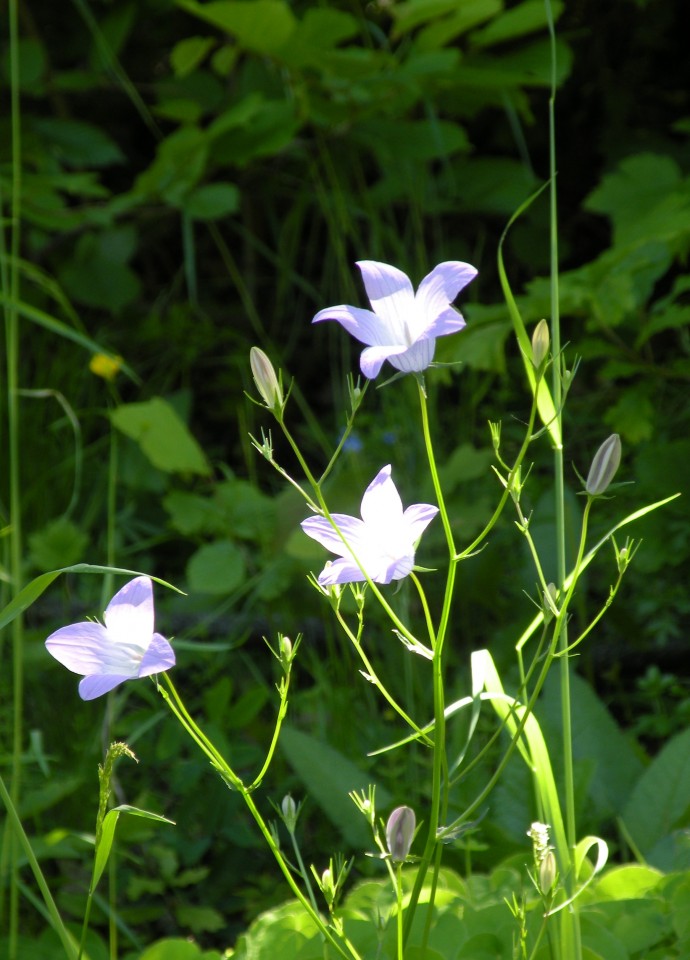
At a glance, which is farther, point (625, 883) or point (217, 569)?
point (217, 569)

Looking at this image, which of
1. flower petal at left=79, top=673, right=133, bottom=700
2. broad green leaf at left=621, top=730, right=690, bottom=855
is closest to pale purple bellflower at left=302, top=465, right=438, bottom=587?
flower petal at left=79, top=673, right=133, bottom=700

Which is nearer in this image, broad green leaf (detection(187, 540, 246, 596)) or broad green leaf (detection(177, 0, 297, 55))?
broad green leaf (detection(187, 540, 246, 596))

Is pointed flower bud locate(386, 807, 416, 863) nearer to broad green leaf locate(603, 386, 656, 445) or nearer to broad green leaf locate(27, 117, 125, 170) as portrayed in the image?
broad green leaf locate(603, 386, 656, 445)

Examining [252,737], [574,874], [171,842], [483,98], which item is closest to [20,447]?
[252,737]

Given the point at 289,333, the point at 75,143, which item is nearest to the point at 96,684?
the point at 75,143

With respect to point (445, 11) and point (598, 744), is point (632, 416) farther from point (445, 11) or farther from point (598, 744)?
point (445, 11)

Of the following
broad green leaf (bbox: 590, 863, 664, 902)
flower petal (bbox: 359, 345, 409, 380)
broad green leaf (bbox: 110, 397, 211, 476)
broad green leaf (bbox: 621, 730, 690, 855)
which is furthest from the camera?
broad green leaf (bbox: 110, 397, 211, 476)
